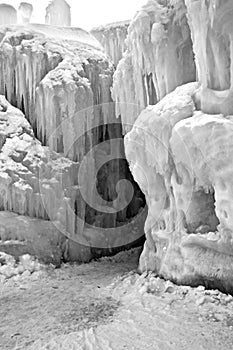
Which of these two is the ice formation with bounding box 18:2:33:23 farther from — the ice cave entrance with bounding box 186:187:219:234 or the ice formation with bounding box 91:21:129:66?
the ice cave entrance with bounding box 186:187:219:234

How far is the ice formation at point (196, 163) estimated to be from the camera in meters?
5.76

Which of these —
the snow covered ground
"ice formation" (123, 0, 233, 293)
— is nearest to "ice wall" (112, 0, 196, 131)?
"ice formation" (123, 0, 233, 293)

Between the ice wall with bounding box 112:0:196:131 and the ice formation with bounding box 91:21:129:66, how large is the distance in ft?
20.0

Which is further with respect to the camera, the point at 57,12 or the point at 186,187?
the point at 57,12

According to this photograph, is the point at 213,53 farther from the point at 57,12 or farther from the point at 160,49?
the point at 57,12

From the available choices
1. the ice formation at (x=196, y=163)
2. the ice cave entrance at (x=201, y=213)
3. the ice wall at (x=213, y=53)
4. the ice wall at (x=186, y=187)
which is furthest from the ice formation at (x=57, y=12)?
the ice cave entrance at (x=201, y=213)

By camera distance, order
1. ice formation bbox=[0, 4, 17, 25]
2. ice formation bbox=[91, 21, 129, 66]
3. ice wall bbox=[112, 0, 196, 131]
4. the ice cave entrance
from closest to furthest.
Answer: the ice cave entrance → ice wall bbox=[112, 0, 196, 131] → ice formation bbox=[91, 21, 129, 66] → ice formation bbox=[0, 4, 17, 25]

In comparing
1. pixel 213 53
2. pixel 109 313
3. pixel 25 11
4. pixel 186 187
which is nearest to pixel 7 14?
pixel 25 11

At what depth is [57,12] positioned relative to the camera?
19047 mm

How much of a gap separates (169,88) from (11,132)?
14.6ft

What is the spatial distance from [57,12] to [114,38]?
6.10 meters

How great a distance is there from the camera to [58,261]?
867 cm

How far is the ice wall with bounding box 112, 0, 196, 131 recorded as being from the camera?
7.66 meters

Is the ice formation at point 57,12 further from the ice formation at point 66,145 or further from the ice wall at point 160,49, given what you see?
the ice wall at point 160,49
